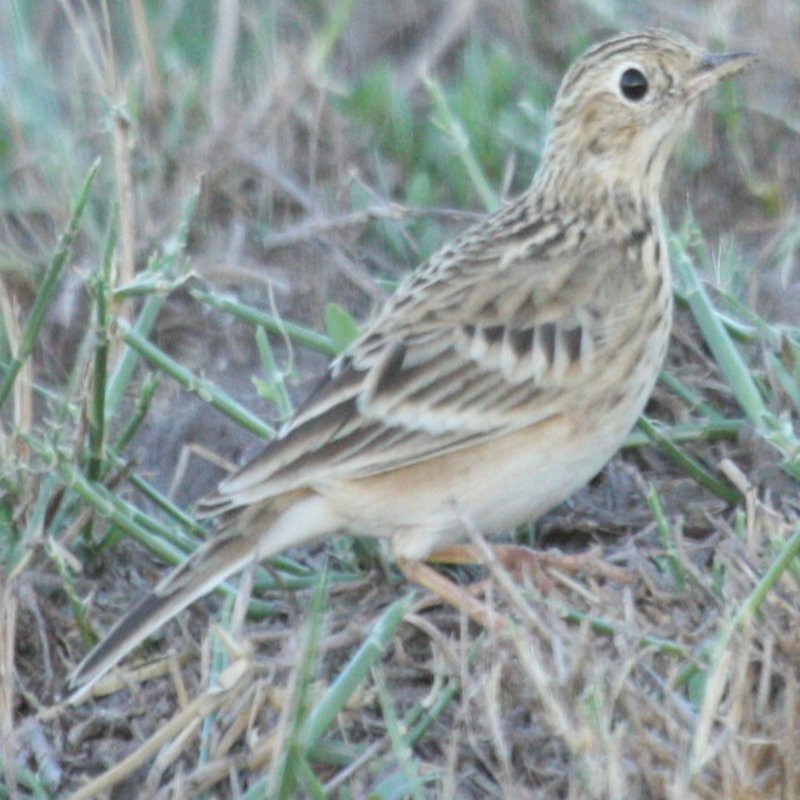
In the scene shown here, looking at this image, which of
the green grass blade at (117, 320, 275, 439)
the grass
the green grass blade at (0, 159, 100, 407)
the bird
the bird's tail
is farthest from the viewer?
the green grass blade at (117, 320, 275, 439)

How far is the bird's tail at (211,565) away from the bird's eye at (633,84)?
1233mm

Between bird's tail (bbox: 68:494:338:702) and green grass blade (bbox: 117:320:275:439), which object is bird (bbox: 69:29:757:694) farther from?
green grass blade (bbox: 117:320:275:439)

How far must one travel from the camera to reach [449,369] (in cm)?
439

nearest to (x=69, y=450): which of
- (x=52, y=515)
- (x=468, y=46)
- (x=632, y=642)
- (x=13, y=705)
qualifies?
(x=52, y=515)

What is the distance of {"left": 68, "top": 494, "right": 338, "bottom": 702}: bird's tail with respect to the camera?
4000 millimetres

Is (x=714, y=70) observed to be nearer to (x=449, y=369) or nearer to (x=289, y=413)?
(x=449, y=369)

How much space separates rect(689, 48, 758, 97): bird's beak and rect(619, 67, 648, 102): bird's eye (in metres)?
0.11

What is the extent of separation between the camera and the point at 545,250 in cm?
461

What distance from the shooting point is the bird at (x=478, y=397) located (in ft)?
13.8

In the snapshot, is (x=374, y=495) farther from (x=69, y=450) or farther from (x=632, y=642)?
(x=632, y=642)

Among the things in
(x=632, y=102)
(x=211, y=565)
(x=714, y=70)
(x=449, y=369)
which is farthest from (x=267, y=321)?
(x=714, y=70)

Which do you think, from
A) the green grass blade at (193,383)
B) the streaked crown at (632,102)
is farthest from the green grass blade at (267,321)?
the streaked crown at (632,102)

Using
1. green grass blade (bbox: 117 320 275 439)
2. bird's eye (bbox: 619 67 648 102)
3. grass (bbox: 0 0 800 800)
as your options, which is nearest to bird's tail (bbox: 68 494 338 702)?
grass (bbox: 0 0 800 800)

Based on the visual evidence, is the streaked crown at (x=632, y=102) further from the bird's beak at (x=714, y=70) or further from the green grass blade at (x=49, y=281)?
the green grass blade at (x=49, y=281)
